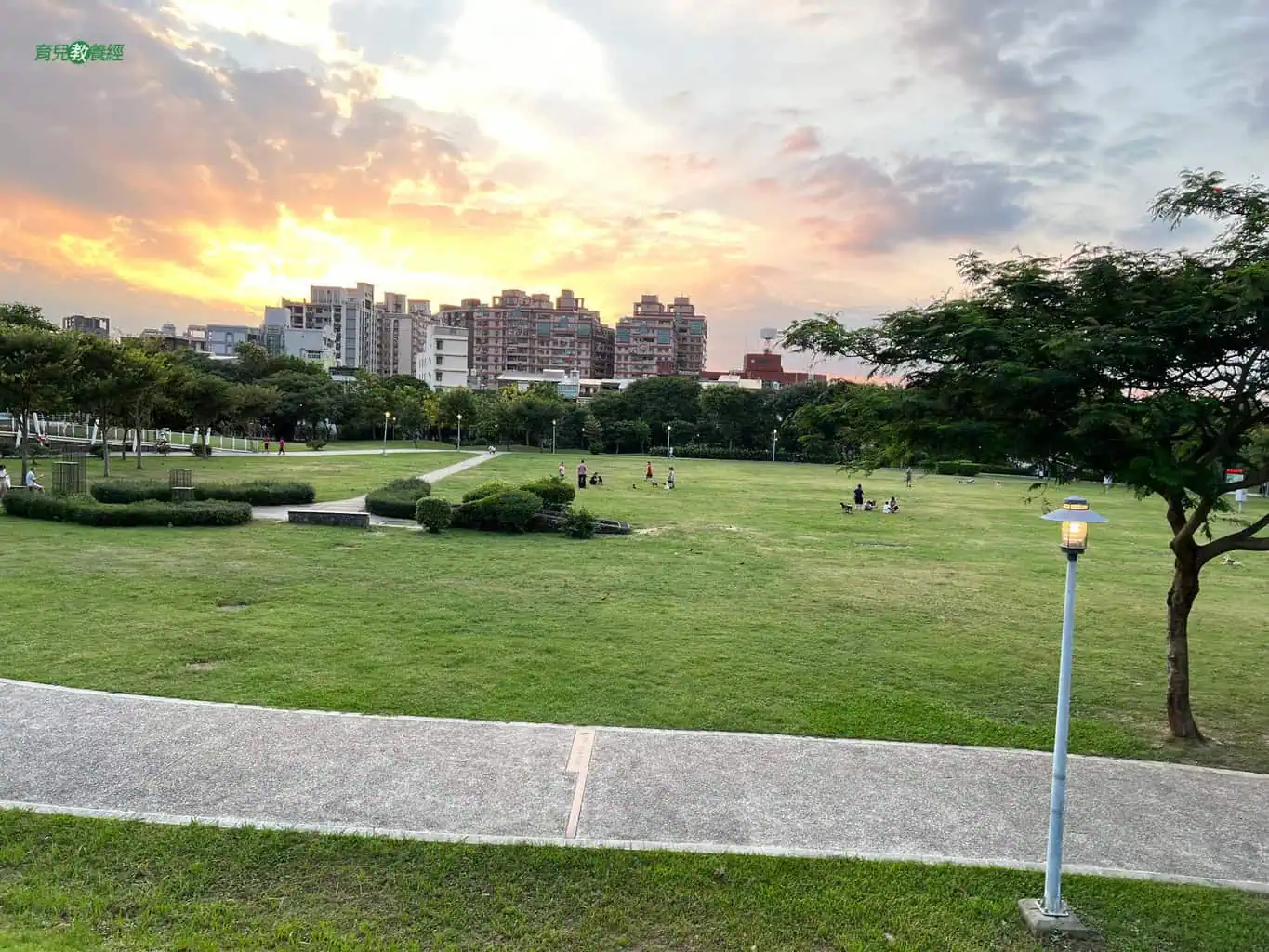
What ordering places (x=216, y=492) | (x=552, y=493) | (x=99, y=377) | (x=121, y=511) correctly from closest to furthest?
1. (x=121, y=511)
2. (x=552, y=493)
3. (x=216, y=492)
4. (x=99, y=377)

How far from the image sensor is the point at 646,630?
12406mm

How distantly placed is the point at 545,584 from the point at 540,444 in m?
67.8

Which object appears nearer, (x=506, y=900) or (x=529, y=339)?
(x=506, y=900)

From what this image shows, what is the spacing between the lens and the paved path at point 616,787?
6094mm

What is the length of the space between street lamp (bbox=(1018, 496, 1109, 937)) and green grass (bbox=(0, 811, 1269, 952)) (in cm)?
16

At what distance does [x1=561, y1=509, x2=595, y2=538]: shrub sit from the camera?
72.5 ft

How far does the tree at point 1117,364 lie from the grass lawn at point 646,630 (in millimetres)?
2698

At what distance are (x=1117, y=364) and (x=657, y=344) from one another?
15894cm

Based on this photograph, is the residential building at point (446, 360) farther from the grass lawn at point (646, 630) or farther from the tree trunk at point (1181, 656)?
the tree trunk at point (1181, 656)

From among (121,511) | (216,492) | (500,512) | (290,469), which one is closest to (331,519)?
(500,512)

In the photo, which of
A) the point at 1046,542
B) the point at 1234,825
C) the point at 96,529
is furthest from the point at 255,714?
the point at 1046,542

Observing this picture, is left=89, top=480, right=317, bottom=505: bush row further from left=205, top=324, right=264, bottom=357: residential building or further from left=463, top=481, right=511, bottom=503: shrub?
left=205, top=324, right=264, bottom=357: residential building

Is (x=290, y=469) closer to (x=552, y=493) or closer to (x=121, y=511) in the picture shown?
(x=121, y=511)

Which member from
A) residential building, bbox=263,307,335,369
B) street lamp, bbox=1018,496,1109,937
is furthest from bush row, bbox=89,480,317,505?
residential building, bbox=263,307,335,369
